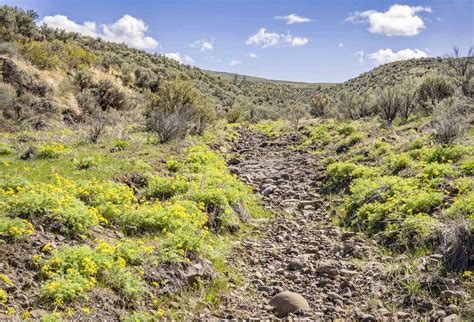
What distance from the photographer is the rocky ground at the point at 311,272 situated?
5.07 m

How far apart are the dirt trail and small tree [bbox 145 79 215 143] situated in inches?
178

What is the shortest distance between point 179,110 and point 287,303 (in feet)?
41.3

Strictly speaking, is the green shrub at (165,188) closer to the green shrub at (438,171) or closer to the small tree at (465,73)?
the green shrub at (438,171)

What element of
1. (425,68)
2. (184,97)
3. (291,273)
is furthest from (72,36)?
(425,68)

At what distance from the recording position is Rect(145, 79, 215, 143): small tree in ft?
46.8

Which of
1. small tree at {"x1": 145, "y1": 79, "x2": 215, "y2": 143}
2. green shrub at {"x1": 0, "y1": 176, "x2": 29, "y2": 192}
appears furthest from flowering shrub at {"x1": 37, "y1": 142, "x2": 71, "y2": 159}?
small tree at {"x1": 145, "y1": 79, "x2": 215, "y2": 143}

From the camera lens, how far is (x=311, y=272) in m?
6.31

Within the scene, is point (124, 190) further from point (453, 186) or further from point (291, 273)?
point (453, 186)

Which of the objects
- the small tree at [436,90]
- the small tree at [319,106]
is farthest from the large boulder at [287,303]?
the small tree at [319,106]

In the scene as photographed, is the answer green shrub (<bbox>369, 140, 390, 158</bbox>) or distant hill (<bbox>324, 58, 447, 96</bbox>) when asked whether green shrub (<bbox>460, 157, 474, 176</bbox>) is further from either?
distant hill (<bbox>324, 58, 447, 96</bbox>)

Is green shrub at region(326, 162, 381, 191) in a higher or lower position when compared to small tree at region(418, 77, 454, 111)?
lower

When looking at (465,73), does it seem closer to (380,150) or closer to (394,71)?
(380,150)

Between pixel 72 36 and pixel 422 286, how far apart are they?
129 ft

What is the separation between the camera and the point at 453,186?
7621 millimetres
